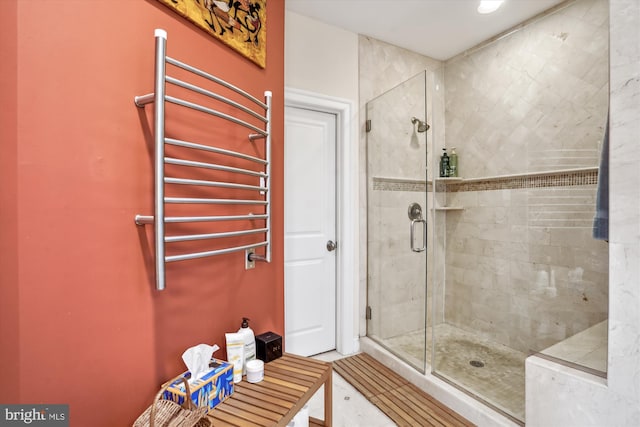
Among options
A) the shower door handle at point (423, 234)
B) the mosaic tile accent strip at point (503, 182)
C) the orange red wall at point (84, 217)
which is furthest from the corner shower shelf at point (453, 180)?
the orange red wall at point (84, 217)

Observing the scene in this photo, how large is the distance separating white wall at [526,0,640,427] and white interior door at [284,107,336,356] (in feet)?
5.46

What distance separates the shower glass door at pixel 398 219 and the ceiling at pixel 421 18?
0.50 m

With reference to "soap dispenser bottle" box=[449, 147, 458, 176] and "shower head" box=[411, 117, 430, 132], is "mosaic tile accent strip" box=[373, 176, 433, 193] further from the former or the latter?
"soap dispenser bottle" box=[449, 147, 458, 176]

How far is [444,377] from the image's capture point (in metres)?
2.00

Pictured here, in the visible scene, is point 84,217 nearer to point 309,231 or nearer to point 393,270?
point 309,231

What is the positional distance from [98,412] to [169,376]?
225 millimetres

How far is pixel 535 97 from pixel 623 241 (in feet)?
4.81

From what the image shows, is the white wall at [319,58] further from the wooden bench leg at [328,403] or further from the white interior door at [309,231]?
the wooden bench leg at [328,403]

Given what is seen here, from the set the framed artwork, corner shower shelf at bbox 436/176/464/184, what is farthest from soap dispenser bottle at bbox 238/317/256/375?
corner shower shelf at bbox 436/176/464/184

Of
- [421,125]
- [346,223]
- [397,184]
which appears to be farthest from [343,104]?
[346,223]

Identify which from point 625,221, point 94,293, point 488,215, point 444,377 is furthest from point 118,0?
point 488,215

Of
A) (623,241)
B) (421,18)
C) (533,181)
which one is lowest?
(623,241)

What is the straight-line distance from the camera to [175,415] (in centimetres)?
94

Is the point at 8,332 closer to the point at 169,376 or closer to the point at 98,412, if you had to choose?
the point at 98,412
